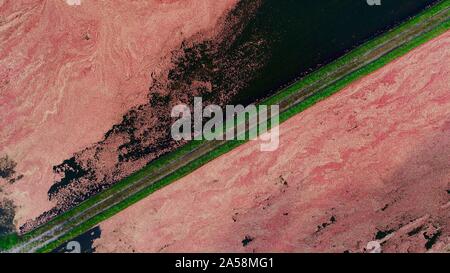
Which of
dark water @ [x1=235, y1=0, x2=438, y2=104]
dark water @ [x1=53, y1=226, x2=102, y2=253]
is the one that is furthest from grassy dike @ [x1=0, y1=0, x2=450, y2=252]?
→ dark water @ [x1=235, y1=0, x2=438, y2=104]

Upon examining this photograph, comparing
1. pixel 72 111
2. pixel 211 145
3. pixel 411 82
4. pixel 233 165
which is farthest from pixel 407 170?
pixel 72 111

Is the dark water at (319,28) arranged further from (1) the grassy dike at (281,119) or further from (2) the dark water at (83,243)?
(2) the dark water at (83,243)

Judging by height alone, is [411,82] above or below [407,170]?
above

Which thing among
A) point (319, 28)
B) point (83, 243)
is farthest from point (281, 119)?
point (83, 243)

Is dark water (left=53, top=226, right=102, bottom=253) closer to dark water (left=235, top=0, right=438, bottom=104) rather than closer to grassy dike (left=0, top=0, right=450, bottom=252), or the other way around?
grassy dike (left=0, top=0, right=450, bottom=252)

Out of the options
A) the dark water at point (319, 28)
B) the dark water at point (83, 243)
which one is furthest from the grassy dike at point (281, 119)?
the dark water at point (319, 28)

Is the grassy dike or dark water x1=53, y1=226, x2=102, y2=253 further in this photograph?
dark water x1=53, y1=226, x2=102, y2=253

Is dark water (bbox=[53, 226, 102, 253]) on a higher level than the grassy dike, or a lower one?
lower

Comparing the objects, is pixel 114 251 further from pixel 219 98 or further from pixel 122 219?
pixel 219 98
